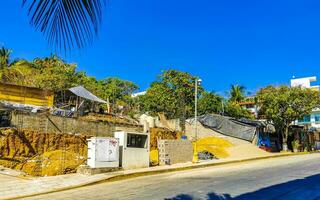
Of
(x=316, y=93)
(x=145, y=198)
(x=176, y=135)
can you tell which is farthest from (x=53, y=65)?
(x=145, y=198)

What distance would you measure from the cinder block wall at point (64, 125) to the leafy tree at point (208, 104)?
24700 mm

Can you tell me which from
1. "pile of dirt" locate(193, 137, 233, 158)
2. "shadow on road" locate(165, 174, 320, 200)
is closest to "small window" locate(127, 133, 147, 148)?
"shadow on road" locate(165, 174, 320, 200)

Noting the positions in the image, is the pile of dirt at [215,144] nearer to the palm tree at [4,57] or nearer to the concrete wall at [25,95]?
the concrete wall at [25,95]

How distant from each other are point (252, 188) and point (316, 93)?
31462 millimetres

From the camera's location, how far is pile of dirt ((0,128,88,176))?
1945 centimetres

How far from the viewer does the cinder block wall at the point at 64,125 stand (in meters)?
22.9

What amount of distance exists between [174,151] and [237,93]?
49.2 metres

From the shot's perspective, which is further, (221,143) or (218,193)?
(221,143)

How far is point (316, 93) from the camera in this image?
4134cm

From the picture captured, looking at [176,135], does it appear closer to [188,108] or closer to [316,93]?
[188,108]

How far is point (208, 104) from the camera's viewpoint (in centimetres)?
5466

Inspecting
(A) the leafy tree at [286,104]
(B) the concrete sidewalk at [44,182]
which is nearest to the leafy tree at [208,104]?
(A) the leafy tree at [286,104]

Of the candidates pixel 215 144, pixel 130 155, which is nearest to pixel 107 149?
pixel 130 155

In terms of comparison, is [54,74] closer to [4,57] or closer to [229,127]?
[4,57]
